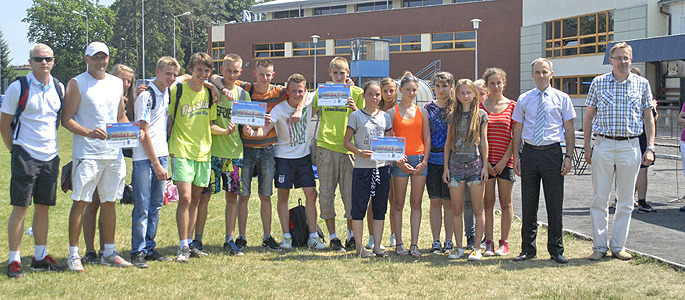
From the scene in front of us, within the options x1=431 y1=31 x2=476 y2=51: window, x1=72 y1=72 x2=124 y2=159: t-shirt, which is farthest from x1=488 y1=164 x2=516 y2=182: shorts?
x1=431 y1=31 x2=476 y2=51: window

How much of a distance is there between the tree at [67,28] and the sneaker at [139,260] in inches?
3272

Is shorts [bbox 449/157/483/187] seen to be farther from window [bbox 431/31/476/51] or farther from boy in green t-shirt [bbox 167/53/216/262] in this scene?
window [bbox 431/31/476/51]

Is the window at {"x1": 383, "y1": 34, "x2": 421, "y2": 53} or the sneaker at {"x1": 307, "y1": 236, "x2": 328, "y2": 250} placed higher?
the window at {"x1": 383, "y1": 34, "x2": 421, "y2": 53}

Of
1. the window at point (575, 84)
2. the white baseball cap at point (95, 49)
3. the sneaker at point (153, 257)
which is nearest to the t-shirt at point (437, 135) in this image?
the sneaker at point (153, 257)

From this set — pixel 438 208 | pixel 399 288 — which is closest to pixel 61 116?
pixel 399 288

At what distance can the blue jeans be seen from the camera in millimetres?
6254

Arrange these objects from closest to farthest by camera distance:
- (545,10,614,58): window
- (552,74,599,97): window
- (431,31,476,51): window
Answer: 1. (545,10,614,58): window
2. (552,74,599,97): window
3. (431,31,476,51): window

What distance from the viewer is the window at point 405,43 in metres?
46.3

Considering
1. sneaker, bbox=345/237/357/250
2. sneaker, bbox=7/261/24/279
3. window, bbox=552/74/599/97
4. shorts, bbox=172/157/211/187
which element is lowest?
sneaker, bbox=345/237/357/250

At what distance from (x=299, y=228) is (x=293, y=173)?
0.69 meters

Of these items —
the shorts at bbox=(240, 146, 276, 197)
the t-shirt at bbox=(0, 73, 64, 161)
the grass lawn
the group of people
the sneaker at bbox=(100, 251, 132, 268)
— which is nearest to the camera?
the grass lawn

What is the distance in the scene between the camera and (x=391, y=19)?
156 feet

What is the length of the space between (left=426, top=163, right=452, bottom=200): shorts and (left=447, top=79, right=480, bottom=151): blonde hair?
37 cm

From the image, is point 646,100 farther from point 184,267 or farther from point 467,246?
point 184,267
